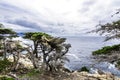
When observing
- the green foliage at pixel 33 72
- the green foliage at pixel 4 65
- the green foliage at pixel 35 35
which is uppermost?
the green foliage at pixel 35 35

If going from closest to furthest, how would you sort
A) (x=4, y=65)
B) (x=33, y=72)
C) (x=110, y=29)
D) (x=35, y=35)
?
(x=110, y=29), (x=35, y=35), (x=33, y=72), (x=4, y=65)

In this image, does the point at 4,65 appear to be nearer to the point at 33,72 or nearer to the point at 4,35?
the point at 4,35

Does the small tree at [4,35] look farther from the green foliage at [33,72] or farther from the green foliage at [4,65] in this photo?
the green foliage at [33,72]

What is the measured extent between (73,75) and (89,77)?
2.19 m

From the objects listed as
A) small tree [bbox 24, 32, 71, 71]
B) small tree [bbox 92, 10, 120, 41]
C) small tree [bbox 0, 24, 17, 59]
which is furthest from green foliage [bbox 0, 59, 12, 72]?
small tree [bbox 92, 10, 120, 41]

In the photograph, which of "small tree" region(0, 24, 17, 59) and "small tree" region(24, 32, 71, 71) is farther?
"small tree" region(0, 24, 17, 59)

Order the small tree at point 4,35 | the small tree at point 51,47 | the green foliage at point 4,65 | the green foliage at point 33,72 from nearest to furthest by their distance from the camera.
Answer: the green foliage at point 33,72 < the small tree at point 51,47 < the green foliage at point 4,65 < the small tree at point 4,35

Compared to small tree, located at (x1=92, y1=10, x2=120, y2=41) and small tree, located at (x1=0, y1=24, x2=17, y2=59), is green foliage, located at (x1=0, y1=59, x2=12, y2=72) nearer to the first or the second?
small tree, located at (x1=0, y1=24, x2=17, y2=59)

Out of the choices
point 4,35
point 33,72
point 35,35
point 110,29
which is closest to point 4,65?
point 4,35

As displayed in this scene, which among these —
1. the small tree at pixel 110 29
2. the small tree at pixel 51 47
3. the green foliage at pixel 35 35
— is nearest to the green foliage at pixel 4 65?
the small tree at pixel 51 47

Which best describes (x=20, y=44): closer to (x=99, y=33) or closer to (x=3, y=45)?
(x=3, y=45)

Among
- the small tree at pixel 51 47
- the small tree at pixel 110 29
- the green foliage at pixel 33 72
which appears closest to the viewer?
the small tree at pixel 110 29

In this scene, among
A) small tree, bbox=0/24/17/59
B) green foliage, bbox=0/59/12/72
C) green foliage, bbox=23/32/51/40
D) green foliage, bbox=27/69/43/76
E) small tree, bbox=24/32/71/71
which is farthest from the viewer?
small tree, bbox=0/24/17/59

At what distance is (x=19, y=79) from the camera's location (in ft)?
90.4
